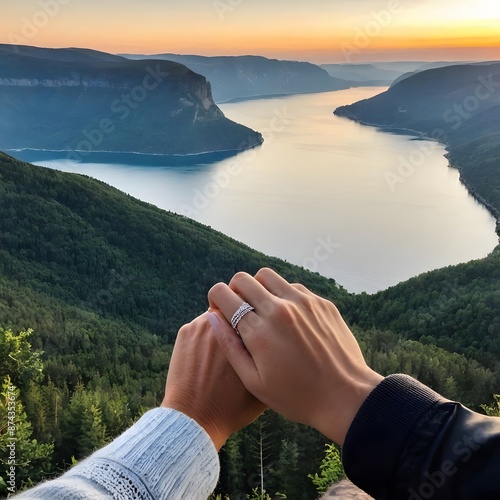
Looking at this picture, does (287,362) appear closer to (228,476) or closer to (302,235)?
(228,476)

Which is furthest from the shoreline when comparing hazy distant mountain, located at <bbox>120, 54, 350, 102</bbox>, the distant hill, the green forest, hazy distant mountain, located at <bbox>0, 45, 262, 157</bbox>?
hazy distant mountain, located at <bbox>120, 54, 350, 102</bbox>

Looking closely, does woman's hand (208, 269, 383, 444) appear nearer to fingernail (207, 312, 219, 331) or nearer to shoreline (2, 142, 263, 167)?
fingernail (207, 312, 219, 331)

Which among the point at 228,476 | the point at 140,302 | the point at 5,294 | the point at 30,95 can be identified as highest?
the point at 30,95

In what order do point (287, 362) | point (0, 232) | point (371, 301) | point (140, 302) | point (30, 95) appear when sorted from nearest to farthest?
1. point (287, 362)
2. point (371, 301)
3. point (140, 302)
4. point (0, 232)
5. point (30, 95)

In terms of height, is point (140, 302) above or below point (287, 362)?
below

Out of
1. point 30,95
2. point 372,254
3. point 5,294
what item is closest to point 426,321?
point 372,254

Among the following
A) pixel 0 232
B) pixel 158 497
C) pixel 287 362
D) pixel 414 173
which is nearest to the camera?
pixel 158 497
